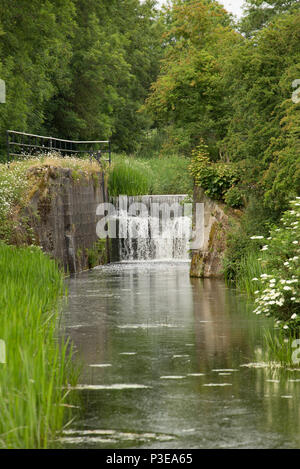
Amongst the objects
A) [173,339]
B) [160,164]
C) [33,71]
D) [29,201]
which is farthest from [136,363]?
[160,164]

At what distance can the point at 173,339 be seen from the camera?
34.8ft

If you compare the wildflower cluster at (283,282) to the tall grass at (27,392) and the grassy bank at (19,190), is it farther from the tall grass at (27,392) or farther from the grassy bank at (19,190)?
the grassy bank at (19,190)

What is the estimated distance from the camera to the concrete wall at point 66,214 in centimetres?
1953

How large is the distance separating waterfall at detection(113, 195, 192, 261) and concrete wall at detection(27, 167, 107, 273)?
5.67 feet

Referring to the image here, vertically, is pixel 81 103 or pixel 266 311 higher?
pixel 81 103

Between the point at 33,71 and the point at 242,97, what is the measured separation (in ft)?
59.3

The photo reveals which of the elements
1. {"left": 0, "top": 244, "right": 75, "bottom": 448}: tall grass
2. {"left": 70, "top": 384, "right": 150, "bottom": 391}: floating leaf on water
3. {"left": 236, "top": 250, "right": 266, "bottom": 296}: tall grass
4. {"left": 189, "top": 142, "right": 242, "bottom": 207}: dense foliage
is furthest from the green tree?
{"left": 0, "top": 244, "right": 75, "bottom": 448}: tall grass

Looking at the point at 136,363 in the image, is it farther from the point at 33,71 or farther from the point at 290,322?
the point at 33,71

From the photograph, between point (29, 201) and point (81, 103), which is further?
point (81, 103)

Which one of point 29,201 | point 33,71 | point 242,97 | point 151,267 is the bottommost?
point 151,267

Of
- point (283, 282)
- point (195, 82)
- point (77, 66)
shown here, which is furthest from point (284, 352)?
point (77, 66)

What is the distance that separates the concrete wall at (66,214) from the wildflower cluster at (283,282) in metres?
9.34

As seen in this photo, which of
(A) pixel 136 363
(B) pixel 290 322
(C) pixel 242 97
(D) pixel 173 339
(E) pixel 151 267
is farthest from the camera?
(E) pixel 151 267

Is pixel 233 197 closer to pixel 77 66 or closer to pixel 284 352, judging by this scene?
pixel 284 352
